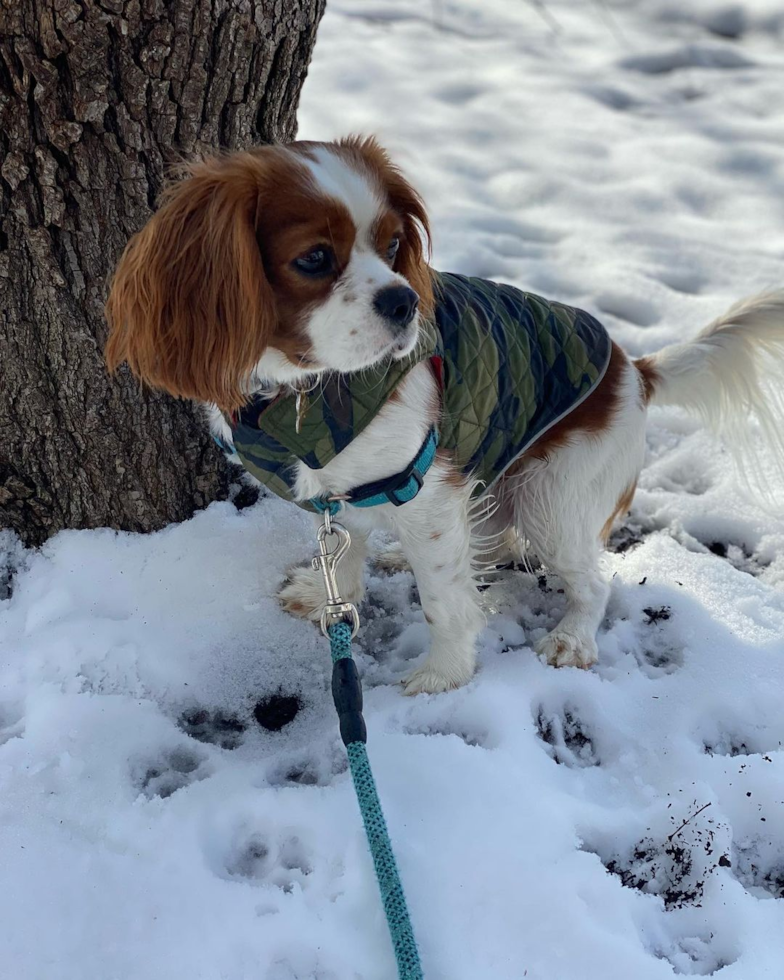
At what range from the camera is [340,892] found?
68.0 inches

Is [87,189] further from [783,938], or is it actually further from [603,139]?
[603,139]

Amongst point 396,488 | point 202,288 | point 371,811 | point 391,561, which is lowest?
point 391,561

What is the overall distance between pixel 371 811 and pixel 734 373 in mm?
1658

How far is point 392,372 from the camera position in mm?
1968

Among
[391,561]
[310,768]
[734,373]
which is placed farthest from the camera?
[391,561]

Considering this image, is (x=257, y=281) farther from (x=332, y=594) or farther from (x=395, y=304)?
(x=332, y=594)

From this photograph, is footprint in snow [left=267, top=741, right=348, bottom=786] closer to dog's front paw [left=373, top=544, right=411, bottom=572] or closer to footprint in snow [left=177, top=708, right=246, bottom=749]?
footprint in snow [left=177, top=708, right=246, bottom=749]

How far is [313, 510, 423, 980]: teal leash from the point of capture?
5.03 feet

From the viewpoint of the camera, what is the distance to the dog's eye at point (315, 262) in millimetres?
1813


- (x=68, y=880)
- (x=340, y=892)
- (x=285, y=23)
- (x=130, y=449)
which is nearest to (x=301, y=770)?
(x=340, y=892)

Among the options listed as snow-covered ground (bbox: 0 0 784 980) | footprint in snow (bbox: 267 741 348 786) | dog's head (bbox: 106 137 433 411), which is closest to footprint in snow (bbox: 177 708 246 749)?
snow-covered ground (bbox: 0 0 784 980)

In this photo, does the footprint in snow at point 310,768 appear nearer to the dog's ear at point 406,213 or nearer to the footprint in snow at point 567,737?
the footprint in snow at point 567,737

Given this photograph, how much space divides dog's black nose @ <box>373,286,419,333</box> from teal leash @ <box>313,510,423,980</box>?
63cm

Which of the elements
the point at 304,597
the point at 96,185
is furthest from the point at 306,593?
the point at 96,185
